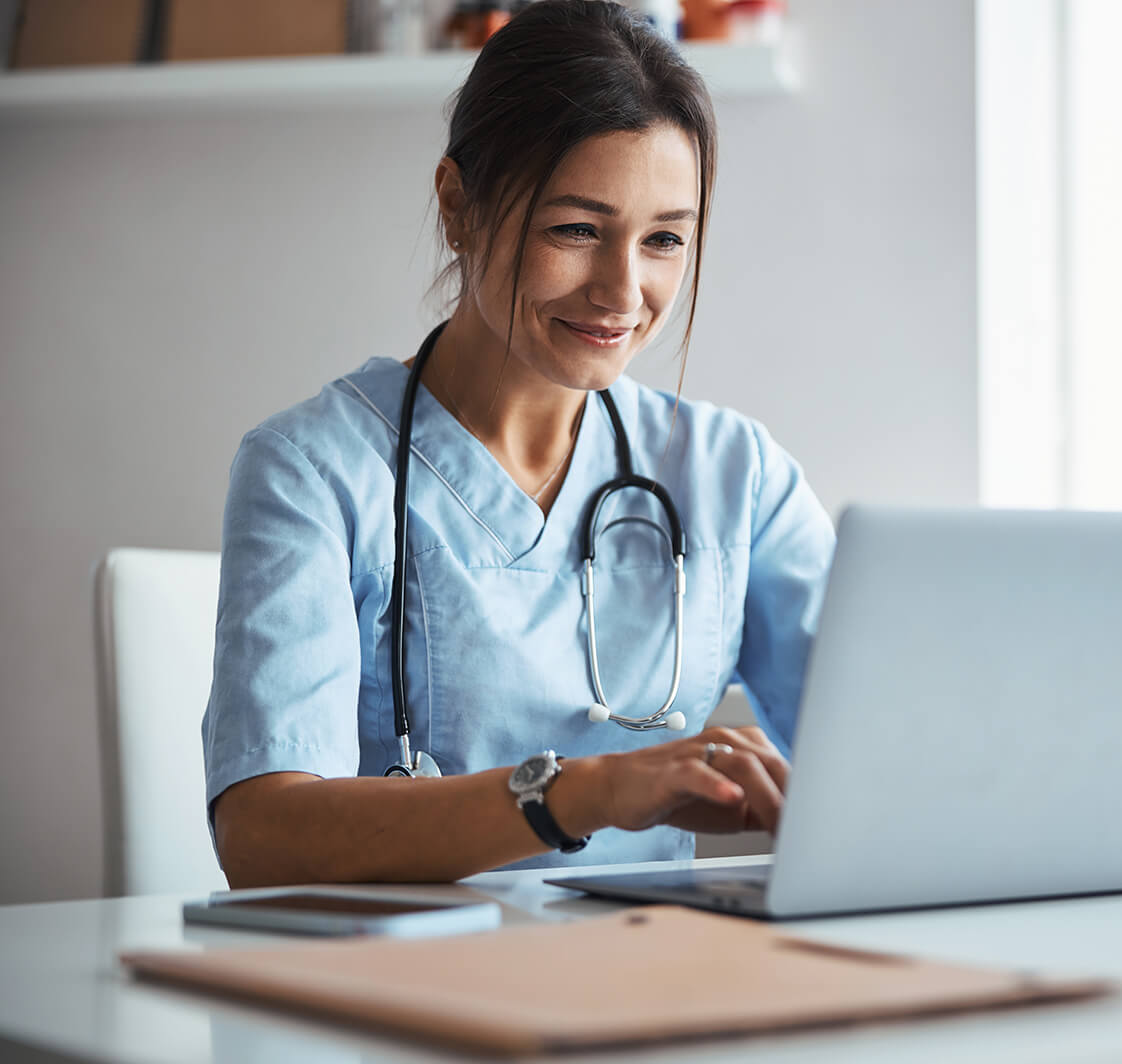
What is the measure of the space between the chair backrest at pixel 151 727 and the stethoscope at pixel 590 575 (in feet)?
0.80

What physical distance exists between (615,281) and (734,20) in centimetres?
105

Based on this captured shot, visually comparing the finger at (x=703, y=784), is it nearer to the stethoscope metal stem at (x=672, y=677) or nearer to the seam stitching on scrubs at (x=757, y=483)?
the stethoscope metal stem at (x=672, y=677)

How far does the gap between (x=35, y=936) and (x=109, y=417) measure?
188cm

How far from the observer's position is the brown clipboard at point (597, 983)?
16.1 inches

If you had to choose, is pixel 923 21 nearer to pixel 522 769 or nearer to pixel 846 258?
pixel 846 258

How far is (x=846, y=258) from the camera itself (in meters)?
2.14

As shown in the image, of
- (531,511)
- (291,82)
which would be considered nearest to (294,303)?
(291,82)

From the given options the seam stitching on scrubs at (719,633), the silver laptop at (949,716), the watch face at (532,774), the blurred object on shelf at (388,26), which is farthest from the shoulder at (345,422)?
the blurred object on shelf at (388,26)

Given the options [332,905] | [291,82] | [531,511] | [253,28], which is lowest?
[332,905]

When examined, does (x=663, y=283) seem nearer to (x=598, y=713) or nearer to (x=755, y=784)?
(x=598, y=713)

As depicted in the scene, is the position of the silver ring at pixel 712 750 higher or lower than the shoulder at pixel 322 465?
lower

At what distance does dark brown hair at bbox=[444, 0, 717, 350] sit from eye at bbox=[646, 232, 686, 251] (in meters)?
0.07

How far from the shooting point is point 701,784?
0.75 meters

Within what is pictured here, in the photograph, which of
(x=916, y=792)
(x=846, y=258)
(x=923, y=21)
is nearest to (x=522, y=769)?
(x=916, y=792)
